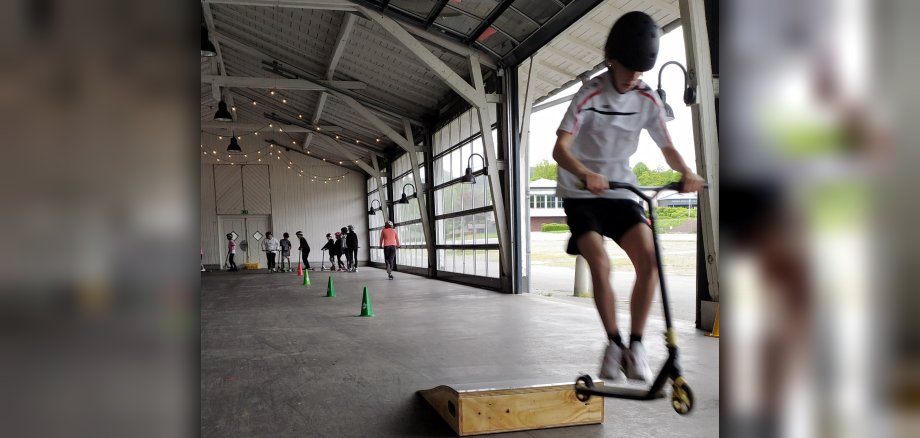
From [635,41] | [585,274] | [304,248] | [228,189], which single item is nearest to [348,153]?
[304,248]

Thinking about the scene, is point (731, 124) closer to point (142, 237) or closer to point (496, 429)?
point (142, 237)

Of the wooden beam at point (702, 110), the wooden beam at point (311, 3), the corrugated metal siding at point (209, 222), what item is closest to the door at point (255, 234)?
the corrugated metal siding at point (209, 222)

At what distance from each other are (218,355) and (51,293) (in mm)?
5324

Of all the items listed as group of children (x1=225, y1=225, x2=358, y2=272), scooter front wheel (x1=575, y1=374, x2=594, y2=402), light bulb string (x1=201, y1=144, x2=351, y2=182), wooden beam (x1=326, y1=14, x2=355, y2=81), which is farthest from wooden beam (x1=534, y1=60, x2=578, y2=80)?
light bulb string (x1=201, y1=144, x2=351, y2=182)

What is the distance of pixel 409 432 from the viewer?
3367 mm

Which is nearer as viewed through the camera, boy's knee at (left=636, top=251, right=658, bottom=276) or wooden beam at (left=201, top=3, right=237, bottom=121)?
boy's knee at (left=636, top=251, right=658, bottom=276)

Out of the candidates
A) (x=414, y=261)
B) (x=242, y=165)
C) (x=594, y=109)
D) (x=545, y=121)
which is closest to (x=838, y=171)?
(x=594, y=109)

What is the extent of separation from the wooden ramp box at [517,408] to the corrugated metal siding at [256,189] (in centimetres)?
2357

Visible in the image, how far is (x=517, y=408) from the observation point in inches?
132

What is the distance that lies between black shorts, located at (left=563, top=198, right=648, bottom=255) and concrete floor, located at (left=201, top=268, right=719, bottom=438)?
343 millimetres

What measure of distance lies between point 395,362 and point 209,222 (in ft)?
71.8

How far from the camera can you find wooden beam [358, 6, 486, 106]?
9586 mm

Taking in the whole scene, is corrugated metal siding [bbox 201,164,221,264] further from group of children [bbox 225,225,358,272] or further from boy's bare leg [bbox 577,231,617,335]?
boy's bare leg [bbox 577,231,617,335]

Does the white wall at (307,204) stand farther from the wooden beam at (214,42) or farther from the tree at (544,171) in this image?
the tree at (544,171)
